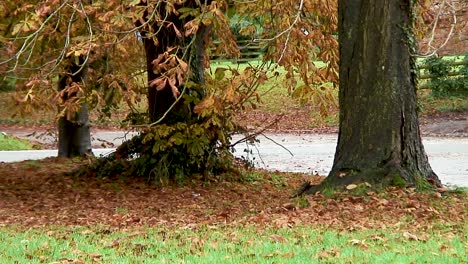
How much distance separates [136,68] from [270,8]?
465cm

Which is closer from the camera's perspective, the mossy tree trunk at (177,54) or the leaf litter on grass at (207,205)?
the leaf litter on grass at (207,205)

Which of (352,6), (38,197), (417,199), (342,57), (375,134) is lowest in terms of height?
(38,197)

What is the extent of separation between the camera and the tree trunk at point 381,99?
33.9 feet

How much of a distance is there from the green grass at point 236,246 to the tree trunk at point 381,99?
2036 mm

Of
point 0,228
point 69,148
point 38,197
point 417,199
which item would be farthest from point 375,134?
point 69,148

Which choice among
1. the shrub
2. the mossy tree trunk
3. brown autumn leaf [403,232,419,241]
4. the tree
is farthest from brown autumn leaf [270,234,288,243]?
the shrub

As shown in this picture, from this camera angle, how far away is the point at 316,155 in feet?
71.1

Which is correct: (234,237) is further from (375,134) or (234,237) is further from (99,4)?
(99,4)

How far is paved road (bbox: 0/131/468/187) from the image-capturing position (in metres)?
17.7

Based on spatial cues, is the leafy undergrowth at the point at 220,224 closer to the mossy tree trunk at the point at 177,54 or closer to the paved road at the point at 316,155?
the mossy tree trunk at the point at 177,54

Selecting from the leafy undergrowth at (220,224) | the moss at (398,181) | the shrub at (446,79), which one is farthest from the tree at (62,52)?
the shrub at (446,79)

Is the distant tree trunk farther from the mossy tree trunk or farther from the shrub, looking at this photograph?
the shrub

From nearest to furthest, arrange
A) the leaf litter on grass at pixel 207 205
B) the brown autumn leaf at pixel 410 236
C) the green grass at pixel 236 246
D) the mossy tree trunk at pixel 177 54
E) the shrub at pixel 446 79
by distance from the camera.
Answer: the green grass at pixel 236 246
the brown autumn leaf at pixel 410 236
the leaf litter on grass at pixel 207 205
the mossy tree trunk at pixel 177 54
the shrub at pixel 446 79

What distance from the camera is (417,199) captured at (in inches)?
386
